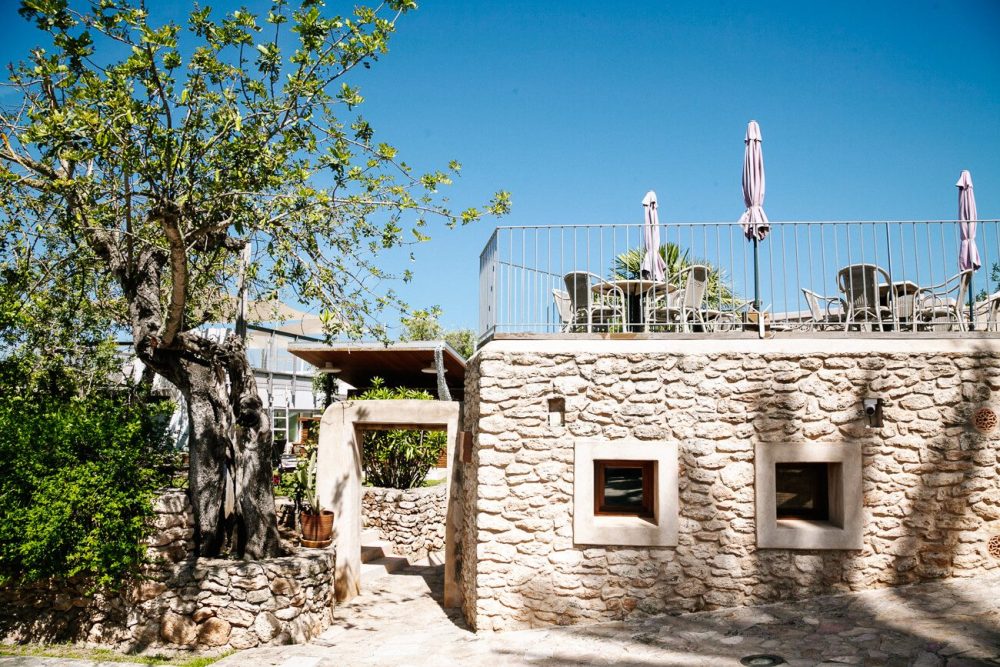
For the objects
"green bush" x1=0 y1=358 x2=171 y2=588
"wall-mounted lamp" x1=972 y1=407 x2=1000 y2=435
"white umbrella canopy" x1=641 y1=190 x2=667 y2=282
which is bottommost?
"green bush" x1=0 y1=358 x2=171 y2=588

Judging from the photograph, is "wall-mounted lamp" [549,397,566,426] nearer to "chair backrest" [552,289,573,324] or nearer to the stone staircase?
"chair backrest" [552,289,573,324]

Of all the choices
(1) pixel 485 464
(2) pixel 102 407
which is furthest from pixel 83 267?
(1) pixel 485 464

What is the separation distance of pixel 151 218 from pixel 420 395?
685cm

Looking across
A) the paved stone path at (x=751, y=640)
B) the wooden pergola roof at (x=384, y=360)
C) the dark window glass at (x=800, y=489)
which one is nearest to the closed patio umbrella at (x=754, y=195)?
the dark window glass at (x=800, y=489)

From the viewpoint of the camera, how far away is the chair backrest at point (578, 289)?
720 centimetres

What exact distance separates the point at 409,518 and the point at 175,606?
570 cm

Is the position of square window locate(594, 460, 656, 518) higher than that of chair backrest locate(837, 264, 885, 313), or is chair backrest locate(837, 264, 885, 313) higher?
chair backrest locate(837, 264, 885, 313)

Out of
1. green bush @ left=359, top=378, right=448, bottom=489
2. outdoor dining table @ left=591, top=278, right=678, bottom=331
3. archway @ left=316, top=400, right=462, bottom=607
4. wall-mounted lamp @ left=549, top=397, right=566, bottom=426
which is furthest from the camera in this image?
green bush @ left=359, top=378, right=448, bottom=489

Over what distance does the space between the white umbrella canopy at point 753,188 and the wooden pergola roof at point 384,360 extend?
18.1 feet

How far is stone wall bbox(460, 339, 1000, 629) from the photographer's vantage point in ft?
21.1

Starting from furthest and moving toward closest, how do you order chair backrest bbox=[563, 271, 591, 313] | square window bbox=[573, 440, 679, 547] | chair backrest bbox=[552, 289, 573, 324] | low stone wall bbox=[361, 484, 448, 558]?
low stone wall bbox=[361, 484, 448, 558], chair backrest bbox=[552, 289, 573, 324], chair backrest bbox=[563, 271, 591, 313], square window bbox=[573, 440, 679, 547]

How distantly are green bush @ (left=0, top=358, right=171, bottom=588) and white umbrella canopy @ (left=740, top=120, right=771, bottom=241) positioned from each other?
740cm

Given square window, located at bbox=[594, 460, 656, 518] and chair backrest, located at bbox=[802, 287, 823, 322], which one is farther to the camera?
chair backrest, located at bbox=[802, 287, 823, 322]

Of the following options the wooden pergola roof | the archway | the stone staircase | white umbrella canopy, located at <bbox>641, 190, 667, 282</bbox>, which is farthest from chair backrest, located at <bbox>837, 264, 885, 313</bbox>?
the stone staircase
